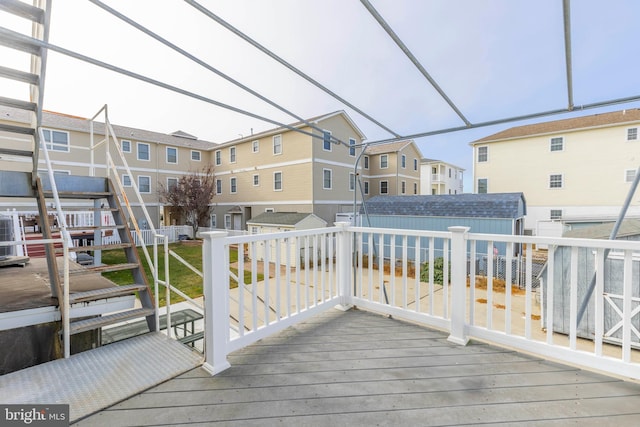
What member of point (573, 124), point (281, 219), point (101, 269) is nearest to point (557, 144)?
point (573, 124)

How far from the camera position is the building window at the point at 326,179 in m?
14.8

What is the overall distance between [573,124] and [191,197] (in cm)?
2135

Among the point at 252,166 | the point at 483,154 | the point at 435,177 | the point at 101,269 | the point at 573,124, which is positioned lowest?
the point at 101,269

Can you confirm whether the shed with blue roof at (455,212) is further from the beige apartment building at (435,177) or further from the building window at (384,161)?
the beige apartment building at (435,177)

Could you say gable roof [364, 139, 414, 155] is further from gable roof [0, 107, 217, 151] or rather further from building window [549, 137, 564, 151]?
gable roof [0, 107, 217, 151]

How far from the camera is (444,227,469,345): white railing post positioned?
8.09 feet

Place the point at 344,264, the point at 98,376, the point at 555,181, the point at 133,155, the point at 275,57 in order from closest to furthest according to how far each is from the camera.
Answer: the point at 98,376, the point at 275,57, the point at 344,264, the point at 555,181, the point at 133,155

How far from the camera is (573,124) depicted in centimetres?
1541

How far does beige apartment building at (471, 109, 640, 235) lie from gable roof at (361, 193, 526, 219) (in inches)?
222

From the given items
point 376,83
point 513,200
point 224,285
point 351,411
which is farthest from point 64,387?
point 513,200

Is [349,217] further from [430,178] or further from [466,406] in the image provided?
[430,178]

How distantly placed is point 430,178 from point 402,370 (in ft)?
90.3

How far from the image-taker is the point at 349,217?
49.1 feet

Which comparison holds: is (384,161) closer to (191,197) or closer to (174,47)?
(191,197)
